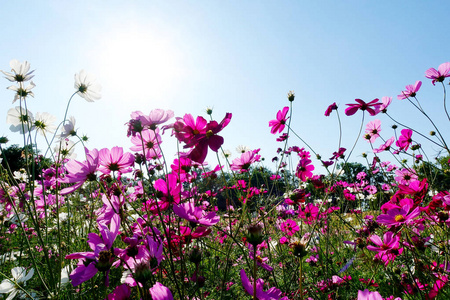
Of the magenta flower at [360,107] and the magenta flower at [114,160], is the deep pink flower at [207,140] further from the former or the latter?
the magenta flower at [360,107]

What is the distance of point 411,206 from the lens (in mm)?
729

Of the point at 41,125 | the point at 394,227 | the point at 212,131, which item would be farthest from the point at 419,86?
the point at 41,125

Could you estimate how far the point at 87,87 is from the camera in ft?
4.37

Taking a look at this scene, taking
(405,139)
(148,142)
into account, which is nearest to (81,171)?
(148,142)

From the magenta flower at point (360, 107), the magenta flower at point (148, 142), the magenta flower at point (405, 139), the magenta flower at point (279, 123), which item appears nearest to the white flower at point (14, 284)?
the magenta flower at point (148, 142)

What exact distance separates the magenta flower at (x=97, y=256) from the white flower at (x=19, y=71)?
1.02 m

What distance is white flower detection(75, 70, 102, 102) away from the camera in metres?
1.32

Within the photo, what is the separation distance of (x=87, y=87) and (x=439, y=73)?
1.95m

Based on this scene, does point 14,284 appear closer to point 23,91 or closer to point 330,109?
point 23,91

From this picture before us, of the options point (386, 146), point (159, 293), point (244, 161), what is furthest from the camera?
point (386, 146)

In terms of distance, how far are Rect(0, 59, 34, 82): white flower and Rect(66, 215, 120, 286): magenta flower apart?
102cm

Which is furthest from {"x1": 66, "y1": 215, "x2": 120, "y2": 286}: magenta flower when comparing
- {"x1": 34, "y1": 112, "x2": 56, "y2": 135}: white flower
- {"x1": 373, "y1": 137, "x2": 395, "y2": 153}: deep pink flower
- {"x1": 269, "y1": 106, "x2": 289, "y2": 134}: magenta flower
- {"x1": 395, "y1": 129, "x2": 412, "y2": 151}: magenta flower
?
{"x1": 373, "y1": 137, "x2": 395, "y2": 153}: deep pink flower

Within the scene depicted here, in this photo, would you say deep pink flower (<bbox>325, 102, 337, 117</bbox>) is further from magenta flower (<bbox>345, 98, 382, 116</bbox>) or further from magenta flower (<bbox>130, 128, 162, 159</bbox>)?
magenta flower (<bbox>130, 128, 162, 159</bbox>)

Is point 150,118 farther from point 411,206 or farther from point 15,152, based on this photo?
point 15,152
